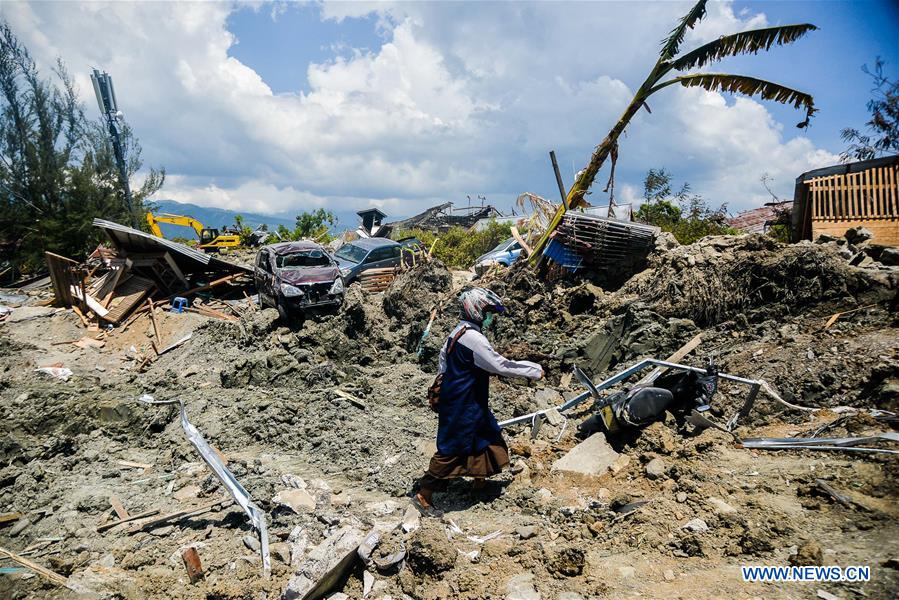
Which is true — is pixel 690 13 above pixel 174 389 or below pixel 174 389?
above

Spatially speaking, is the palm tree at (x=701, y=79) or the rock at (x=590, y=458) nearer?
the rock at (x=590, y=458)

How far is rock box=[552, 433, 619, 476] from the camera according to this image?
15.7 ft

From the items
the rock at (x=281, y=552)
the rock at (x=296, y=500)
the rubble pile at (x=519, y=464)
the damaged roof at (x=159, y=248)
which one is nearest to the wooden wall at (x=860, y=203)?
the rubble pile at (x=519, y=464)

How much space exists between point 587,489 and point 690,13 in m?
9.12

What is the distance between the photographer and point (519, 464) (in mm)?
5137

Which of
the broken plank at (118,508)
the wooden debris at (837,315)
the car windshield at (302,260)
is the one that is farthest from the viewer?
the car windshield at (302,260)

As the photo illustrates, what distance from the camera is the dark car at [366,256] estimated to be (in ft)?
48.1

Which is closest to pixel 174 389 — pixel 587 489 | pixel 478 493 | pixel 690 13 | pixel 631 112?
pixel 478 493

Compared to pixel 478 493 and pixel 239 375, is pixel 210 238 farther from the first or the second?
pixel 478 493

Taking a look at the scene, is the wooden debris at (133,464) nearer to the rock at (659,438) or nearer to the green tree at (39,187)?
the rock at (659,438)

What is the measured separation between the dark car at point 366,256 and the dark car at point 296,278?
149 centimetres

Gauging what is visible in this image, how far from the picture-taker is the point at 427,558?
11.5 feet

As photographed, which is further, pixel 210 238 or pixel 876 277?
pixel 210 238

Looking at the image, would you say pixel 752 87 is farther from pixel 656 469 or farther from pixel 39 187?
pixel 39 187
